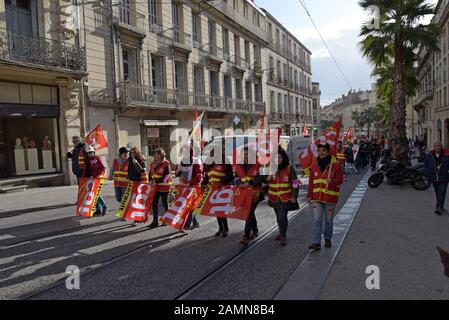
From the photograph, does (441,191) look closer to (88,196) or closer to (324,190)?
(324,190)

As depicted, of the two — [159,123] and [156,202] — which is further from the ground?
[159,123]

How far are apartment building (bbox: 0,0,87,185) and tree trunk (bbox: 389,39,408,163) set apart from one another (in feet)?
41.0

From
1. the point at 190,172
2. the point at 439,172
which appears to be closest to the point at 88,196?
the point at 190,172

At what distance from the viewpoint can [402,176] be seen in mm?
12953

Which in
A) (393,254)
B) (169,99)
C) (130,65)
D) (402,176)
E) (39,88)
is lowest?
(393,254)

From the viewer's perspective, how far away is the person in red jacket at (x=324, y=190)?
587 cm

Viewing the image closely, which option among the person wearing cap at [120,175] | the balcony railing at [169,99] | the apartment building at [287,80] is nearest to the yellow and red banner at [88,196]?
the person wearing cap at [120,175]

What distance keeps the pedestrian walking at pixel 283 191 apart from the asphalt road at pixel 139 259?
0.47 metres

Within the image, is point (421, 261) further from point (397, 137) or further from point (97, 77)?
point (97, 77)

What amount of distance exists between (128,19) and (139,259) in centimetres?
1648

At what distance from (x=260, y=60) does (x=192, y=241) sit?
30414 millimetres

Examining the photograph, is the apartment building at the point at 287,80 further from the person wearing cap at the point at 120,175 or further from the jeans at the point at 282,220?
the jeans at the point at 282,220

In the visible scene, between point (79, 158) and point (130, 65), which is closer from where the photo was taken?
point (79, 158)
